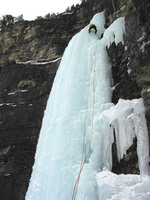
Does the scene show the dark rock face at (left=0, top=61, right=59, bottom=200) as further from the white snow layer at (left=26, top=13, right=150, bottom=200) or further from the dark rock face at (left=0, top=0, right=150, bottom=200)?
the white snow layer at (left=26, top=13, right=150, bottom=200)

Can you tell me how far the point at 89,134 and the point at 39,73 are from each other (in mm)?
4410

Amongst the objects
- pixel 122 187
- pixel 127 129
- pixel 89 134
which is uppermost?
pixel 127 129

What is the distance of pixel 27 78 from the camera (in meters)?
8.06

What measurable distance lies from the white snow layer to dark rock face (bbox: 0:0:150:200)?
0.87 feet

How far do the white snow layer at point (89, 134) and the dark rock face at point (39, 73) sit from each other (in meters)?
0.26

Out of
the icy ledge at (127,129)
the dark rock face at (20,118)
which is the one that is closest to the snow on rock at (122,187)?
the icy ledge at (127,129)

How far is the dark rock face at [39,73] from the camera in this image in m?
4.44

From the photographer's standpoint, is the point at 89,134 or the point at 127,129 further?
the point at 89,134

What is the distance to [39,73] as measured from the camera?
315 inches

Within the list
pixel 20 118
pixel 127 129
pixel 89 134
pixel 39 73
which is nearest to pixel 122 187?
pixel 127 129

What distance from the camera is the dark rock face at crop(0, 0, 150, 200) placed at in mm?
4441

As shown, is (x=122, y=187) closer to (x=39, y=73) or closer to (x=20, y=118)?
(x=20, y=118)

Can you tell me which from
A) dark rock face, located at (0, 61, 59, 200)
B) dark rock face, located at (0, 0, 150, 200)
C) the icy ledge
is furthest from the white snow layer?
dark rock face, located at (0, 61, 59, 200)

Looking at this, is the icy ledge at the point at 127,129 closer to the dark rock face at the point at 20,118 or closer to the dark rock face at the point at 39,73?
the dark rock face at the point at 39,73
